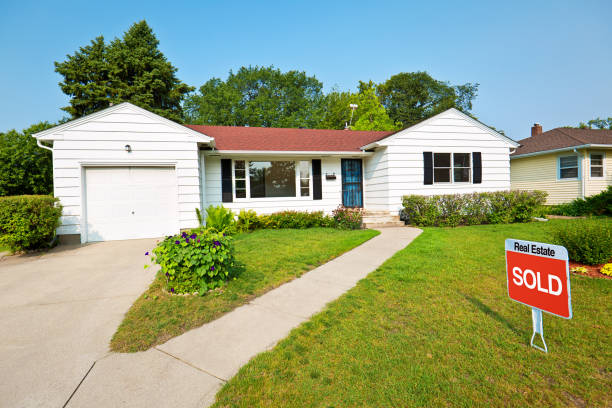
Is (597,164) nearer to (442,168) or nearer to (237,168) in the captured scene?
(442,168)

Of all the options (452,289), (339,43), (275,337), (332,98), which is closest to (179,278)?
(275,337)

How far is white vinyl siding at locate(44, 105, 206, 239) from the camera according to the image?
325 inches

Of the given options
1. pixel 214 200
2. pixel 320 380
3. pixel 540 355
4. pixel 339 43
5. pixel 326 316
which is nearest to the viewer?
pixel 320 380

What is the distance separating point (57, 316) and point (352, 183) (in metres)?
10.8

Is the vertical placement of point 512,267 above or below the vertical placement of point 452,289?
above

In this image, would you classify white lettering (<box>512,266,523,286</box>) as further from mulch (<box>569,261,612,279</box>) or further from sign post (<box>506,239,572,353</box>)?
mulch (<box>569,261,612,279</box>)

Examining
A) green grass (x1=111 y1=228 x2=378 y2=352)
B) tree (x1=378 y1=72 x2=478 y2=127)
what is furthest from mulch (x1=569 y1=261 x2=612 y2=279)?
tree (x1=378 y1=72 x2=478 y2=127)

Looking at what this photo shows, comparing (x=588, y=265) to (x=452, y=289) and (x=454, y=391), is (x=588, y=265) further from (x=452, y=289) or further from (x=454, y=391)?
(x=454, y=391)

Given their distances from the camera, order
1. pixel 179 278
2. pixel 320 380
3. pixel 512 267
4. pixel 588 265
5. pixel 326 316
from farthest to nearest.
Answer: pixel 588 265
pixel 179 278
pixel 326 316
pixel 512 267
pixel 320 380

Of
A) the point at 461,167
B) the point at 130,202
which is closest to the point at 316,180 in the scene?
the point at 461,167

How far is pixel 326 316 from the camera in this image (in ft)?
11.1

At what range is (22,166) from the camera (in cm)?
1235

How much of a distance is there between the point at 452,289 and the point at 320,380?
2805mm

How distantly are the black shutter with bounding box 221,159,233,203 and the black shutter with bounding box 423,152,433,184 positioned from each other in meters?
7.83
